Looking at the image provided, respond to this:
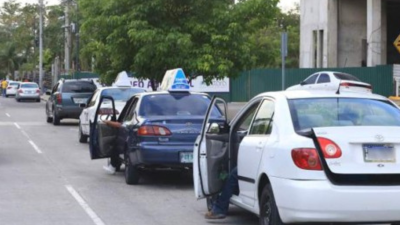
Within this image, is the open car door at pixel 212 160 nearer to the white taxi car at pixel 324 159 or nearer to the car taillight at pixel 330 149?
the white taxi car at pixel 324 159

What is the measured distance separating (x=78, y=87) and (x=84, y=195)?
18596 mm

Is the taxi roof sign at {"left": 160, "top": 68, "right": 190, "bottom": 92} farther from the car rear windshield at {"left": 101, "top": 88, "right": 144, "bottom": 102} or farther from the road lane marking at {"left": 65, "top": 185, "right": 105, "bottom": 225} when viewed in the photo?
the car rear windshield at {"left": 101, "top": 88, "right": 144, "bottom": 102}

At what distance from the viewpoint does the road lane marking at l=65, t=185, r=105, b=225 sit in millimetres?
10609

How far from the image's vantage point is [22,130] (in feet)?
93.5

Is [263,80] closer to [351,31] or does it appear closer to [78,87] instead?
[351,31]

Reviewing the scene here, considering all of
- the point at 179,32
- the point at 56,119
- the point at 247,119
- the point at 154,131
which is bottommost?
the point at 56,119

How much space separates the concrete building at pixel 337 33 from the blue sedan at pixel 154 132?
23451 millimetres

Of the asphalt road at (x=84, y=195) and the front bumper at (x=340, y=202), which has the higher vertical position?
the front bumper at (x=340, y=202)

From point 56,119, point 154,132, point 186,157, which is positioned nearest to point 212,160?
point 186,157

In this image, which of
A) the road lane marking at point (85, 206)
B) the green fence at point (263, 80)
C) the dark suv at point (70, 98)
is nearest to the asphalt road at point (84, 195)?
the road lane marking at point (85, 206)

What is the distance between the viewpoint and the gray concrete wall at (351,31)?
39.4 m

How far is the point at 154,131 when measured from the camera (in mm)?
13383

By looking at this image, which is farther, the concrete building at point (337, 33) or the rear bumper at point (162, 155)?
the concrete building at point (337, 33)

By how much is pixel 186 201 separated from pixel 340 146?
15.3 feet
